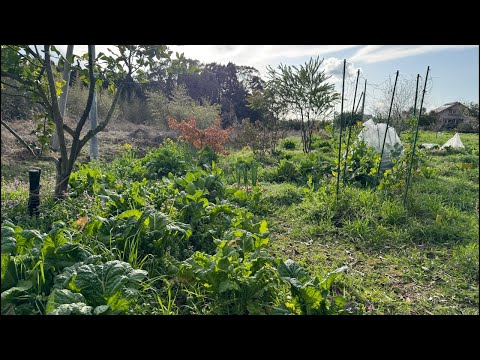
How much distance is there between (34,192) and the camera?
303 cm

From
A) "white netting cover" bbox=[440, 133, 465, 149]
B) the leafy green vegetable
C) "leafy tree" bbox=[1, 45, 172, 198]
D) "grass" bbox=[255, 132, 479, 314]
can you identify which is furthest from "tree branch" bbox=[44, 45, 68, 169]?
"white netting cover" bbox=[440, 133, 465, 149]

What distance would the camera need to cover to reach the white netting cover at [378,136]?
5.55 metres

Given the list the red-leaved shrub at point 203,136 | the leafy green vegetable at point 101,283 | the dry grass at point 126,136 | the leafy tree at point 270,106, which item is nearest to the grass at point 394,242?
the leafy green vegetable at point 101,283

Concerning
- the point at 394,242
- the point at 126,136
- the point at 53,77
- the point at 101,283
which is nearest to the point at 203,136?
the point at 126,136

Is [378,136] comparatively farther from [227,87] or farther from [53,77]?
[227,87]

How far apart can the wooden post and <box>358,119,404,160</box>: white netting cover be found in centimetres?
470

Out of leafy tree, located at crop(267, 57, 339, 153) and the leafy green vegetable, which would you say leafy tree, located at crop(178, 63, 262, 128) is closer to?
leafy tree, located at crop(267, 57, 339, 153)

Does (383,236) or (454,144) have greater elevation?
(454,144)

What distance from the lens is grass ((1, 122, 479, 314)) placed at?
2.23 metres

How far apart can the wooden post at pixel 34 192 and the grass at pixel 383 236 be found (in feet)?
0.23

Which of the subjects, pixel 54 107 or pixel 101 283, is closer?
pixel 101 283

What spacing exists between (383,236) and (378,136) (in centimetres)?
299
